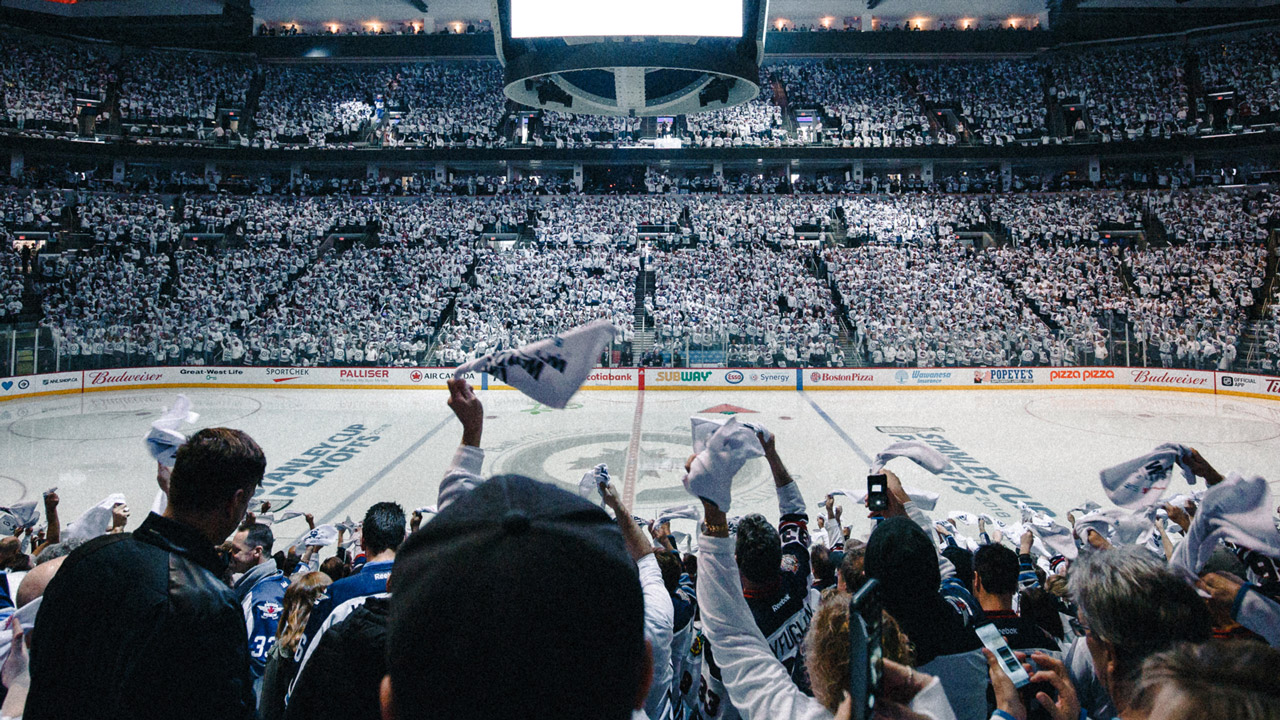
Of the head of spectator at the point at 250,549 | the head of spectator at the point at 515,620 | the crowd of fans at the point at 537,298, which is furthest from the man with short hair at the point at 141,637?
the crowd of fans at the point at 537,298

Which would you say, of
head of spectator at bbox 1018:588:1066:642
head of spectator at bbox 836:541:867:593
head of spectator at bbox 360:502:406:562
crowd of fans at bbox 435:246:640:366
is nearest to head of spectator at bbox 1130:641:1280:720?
head of spectator at bbox 836:541:867:593

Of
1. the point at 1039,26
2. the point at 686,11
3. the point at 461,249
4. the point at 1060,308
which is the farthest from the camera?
the point at 1039,26

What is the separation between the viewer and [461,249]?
30.7 metres

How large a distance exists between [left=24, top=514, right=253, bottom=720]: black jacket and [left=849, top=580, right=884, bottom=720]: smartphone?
1.67m

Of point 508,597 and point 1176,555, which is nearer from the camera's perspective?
point 508,597

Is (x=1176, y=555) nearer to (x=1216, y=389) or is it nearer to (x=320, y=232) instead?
(x=1216, y=389)

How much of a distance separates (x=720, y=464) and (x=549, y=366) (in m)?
0.72

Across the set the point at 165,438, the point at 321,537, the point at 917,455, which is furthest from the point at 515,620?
the point at 321,537

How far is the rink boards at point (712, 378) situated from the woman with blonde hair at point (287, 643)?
A: 20073mm

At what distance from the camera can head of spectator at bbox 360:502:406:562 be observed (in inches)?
151

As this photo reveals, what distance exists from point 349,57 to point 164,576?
148 feet

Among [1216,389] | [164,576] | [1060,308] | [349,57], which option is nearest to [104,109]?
[349,57]

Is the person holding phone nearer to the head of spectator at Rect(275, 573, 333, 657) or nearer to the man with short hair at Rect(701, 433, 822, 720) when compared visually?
the man with short hair at Rect(701, 433, 822, 720)

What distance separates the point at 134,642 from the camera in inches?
67.1
